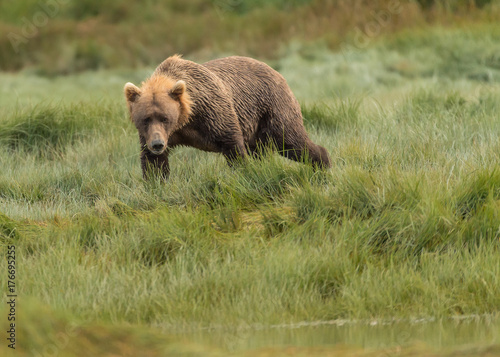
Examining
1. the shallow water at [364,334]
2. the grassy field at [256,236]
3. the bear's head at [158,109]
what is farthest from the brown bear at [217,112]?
the shallow water at [364,334]

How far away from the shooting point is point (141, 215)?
516cm

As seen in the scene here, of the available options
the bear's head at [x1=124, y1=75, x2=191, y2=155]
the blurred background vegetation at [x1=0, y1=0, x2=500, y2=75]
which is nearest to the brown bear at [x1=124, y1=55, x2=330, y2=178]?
the bear's head at [x1=124, y1=75, x2=191, y2=155]

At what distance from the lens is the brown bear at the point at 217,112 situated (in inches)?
235

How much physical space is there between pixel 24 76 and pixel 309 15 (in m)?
7.70

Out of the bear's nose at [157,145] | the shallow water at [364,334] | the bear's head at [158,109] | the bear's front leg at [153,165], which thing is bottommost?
the shallow water at [364,334]

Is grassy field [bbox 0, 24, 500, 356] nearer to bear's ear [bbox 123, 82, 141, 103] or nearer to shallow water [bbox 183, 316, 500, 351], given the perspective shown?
shallow water [bbox 183, 316, 500, 351]

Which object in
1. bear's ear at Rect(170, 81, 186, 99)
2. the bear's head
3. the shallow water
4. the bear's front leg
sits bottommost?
the shallow water

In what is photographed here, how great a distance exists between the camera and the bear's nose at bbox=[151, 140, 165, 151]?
5.74 metres

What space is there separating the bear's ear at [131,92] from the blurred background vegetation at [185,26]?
11.4 metres

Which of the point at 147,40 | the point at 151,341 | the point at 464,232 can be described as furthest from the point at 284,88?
the point at 147,40

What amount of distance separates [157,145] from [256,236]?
121 centimetres

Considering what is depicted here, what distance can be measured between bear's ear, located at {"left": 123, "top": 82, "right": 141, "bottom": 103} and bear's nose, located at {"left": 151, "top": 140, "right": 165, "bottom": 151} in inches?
21.5

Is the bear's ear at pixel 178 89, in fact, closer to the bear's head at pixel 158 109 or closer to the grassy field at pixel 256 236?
the bear's head at pixel 158 109

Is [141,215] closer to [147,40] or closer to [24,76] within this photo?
[24,76]
